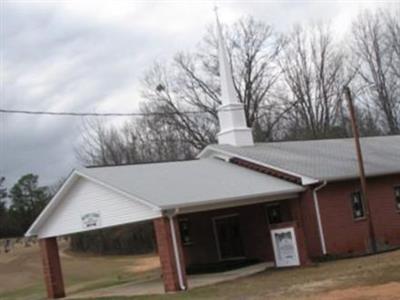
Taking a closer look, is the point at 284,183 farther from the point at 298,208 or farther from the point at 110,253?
the point at 110,253

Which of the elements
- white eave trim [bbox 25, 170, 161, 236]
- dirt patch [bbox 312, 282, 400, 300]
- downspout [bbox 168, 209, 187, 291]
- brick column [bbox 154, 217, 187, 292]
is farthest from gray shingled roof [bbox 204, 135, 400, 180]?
dirt patch [bbox 312, 282, 400, 300]

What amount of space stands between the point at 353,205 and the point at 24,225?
66155 millimetres

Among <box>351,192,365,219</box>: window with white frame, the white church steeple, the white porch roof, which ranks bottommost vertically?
<box>351,192,365,219</box>: window with white frame

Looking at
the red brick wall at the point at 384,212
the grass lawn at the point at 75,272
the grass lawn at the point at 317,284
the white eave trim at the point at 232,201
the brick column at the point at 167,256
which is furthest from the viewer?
the grass lawn at the point at 75,272

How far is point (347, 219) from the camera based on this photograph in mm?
29062

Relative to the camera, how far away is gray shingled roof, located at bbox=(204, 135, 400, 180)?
2930 centimetres

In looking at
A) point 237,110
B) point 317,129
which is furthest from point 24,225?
point 237,110

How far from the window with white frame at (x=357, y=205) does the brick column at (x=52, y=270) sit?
11.8 m

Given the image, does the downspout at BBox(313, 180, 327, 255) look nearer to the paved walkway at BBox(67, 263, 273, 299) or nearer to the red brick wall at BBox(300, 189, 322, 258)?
the red brick wall at BBox(300, 189, 322, 258)

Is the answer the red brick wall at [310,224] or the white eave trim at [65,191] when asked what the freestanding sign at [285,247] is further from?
the white eave trim at [65,191]

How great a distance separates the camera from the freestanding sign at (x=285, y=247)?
26.5 m

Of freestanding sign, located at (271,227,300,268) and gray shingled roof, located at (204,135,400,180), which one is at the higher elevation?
gray shingled roof, located at (204,135,400,180)

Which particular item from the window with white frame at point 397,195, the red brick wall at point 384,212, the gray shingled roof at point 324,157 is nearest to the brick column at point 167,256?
the gray shingled roof at point 324,157

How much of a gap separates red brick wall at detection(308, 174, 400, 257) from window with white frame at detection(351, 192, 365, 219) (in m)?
0.23
